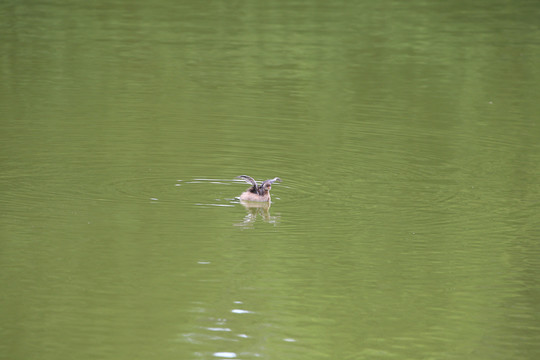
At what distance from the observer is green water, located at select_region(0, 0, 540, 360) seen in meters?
8.73

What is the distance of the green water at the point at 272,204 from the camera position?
28.6 ft

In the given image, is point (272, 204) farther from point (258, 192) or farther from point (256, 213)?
point (256, 213)

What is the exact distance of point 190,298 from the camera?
365 inches

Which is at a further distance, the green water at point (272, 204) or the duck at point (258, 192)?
the duck at point (258, 192)

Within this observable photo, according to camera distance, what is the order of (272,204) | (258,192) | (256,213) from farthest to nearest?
(272,204) < (258,192) < (256,213)

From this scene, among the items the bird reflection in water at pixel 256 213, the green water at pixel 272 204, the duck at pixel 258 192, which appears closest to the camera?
the green water at pixel 272 204

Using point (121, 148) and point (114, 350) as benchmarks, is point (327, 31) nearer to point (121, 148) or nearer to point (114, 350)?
point (121, 148)

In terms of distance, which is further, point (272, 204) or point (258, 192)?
point (272, 204)

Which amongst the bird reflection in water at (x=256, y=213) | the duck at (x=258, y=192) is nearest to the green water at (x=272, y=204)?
the bird reflection in water at (x=256, y=213)

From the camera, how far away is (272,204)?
12.4 metres

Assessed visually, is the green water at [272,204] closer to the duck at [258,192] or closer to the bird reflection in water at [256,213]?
the bird reflection in water at [256,213]

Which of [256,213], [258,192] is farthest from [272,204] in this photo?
[256,213]

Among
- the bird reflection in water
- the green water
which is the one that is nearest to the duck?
the bird reflection in water

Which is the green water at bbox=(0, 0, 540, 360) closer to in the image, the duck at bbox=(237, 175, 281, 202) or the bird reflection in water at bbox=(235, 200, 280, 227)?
the bird reflection in water at bbox=(235, 200, 280, 227)
